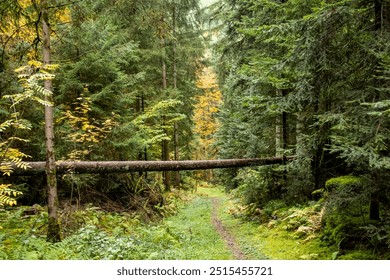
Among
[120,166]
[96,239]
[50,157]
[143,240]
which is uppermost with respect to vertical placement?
[50,157]

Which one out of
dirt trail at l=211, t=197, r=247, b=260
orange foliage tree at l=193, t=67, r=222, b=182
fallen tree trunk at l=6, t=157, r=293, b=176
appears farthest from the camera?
orange foliage tree at l=193, t=67, r=222, b=182

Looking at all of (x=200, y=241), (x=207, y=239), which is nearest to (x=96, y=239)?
(x=200, y=241)

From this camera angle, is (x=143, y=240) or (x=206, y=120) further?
(x=206, y=120)

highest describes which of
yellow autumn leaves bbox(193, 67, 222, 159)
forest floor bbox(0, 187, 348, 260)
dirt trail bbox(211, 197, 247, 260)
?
yellow autumn leaves bbox(193, 67, 222, 159)

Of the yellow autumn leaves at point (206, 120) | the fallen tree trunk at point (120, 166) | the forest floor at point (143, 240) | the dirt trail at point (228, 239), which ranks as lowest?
the dirt trail at point (228, 239)

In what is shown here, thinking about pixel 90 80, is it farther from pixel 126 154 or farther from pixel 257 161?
pixel 257 161

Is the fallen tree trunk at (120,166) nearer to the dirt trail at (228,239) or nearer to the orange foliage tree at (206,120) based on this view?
the dirt trail at (228,239)

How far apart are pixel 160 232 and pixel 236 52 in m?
8.98

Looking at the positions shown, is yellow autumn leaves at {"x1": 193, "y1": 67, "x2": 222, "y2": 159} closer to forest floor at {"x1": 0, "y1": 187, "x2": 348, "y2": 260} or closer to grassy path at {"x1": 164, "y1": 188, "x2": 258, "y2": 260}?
grassy path at {"x1": 164, "y1": 188, "x2": 258, "y2": 260}

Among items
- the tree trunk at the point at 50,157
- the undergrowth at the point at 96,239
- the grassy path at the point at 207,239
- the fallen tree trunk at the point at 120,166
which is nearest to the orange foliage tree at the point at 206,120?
the grassy path at the point at 207,239

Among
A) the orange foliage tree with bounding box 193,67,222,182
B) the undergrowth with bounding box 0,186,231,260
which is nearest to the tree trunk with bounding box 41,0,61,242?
the undergrowth with bounding box 0,186,231,260

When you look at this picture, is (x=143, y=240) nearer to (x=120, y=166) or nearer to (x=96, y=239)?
(x=96, y=239)

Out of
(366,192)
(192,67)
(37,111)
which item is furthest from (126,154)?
(192,67)
